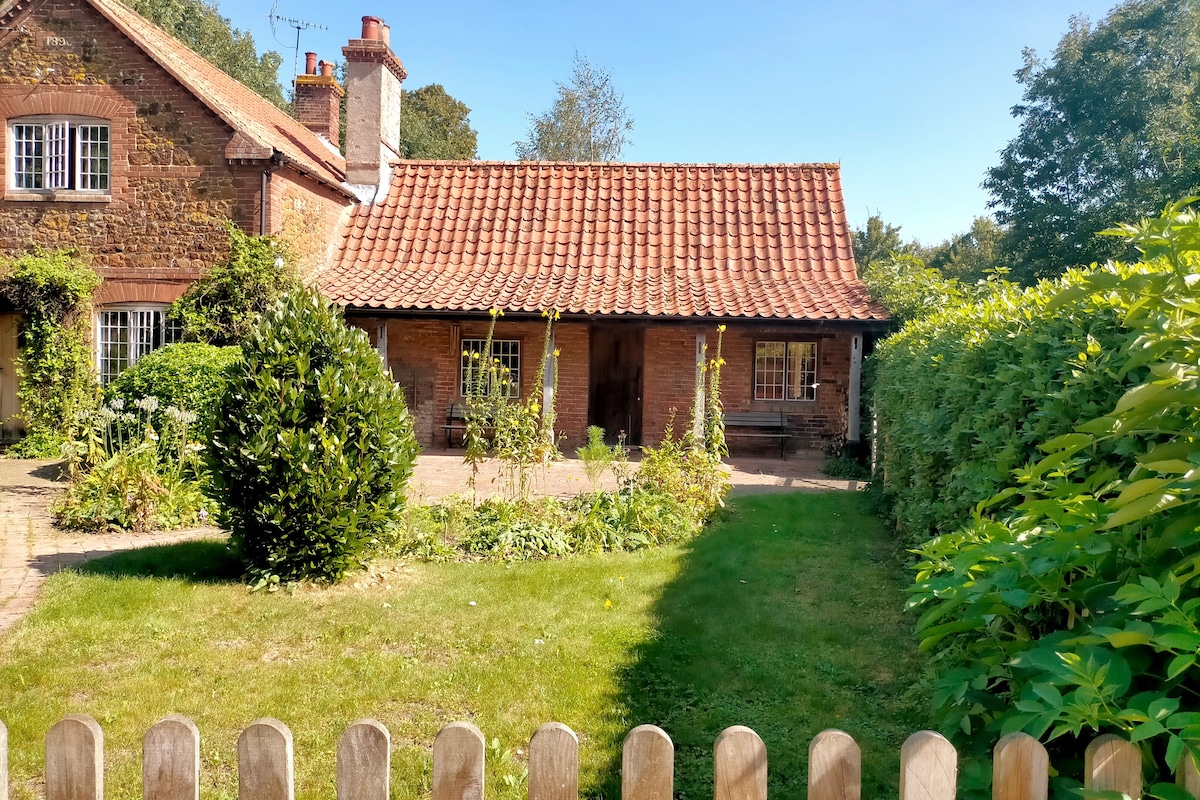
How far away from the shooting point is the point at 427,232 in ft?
57.3

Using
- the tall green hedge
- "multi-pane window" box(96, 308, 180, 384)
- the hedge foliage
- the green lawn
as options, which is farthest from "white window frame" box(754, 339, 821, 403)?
the hedge foliage

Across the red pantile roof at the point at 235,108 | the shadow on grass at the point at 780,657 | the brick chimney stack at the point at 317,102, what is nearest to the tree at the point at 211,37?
the brick chimney stack at the point at 317,102

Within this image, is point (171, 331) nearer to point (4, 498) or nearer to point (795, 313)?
point (4, 498)

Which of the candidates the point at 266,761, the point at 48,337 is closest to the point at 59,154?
the point at 48,337

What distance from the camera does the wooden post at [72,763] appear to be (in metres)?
2.00

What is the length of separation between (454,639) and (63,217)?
1291 centimetres

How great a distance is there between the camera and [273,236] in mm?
14188

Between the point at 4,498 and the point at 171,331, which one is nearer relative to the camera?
the point at 4,498

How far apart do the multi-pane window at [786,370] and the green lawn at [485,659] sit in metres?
8.88

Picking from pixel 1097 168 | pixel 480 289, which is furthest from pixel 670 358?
pixel 1097 168

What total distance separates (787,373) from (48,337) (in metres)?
12.9

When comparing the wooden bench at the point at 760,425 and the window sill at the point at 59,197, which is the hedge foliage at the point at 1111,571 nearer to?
the wooden bench at the point at 760,425

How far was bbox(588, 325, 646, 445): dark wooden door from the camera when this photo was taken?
16953mm

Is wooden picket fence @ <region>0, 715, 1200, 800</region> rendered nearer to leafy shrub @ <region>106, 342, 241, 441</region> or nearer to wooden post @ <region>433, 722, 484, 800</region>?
wooden post @ <region>433, 722, 484, 800</region>
